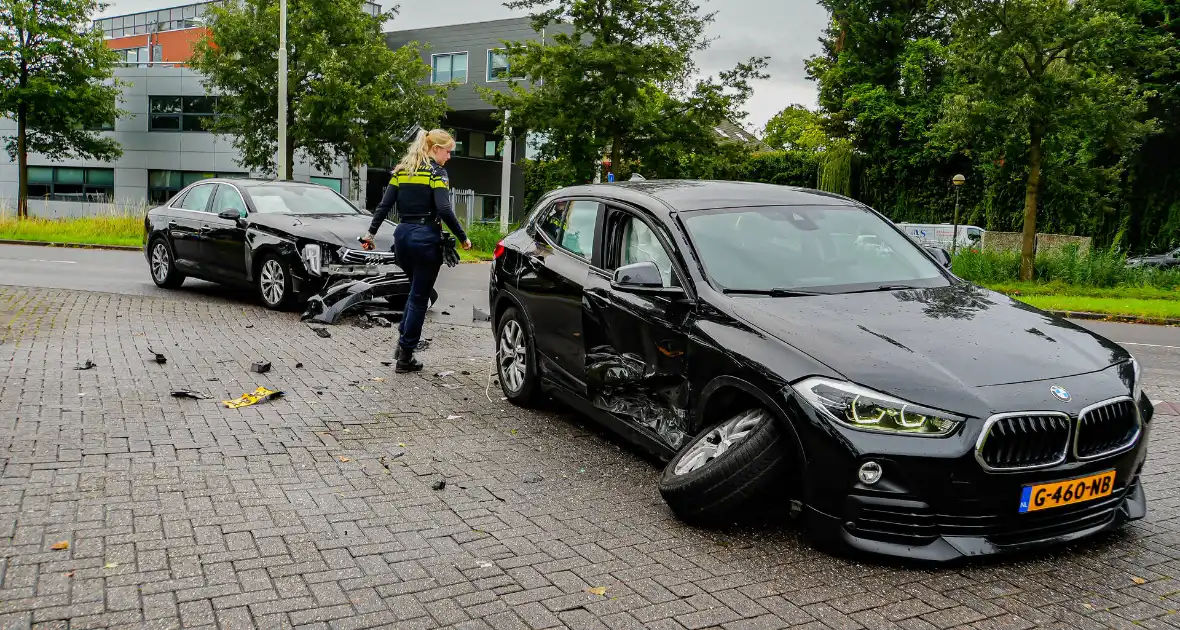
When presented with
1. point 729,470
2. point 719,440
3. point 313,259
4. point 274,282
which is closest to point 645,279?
point 719,440

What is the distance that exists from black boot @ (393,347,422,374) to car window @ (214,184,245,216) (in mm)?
5278

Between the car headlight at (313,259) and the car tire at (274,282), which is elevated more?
the car headlight at (313,259)

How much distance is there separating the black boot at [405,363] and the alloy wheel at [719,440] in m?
4.14

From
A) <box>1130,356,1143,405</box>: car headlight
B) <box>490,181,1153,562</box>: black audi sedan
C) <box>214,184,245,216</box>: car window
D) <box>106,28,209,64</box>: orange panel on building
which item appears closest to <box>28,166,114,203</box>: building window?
<box>106,28,209,64</box>: orange panel on building

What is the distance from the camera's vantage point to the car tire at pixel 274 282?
38.7ft

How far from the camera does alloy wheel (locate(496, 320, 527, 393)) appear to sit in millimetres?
6977

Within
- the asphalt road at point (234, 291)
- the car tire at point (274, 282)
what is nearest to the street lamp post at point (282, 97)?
the asphalt road at point (234, 291)

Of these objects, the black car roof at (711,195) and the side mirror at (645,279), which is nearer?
the side mirror at (645,279)

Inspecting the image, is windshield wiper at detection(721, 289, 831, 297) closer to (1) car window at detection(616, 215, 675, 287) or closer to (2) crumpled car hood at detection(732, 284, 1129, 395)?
(2) crumpled car hood at detection(732, 284, 1129, 395)

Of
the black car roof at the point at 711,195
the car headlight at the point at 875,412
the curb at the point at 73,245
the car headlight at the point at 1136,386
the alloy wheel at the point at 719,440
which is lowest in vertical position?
the curb at the point at 73,245

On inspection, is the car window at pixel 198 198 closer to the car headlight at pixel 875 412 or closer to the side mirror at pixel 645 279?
the side mirror at pixel 645 279

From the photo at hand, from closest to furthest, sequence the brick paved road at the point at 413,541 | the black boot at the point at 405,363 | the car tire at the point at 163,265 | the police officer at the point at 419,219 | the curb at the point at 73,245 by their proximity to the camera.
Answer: the brick paved road at the point at 413,541 → the police officer at the point at 419,219 → the black boot at the point at 405,363 → the car tire at the point at 163,265 → the curb at the point at 73,245

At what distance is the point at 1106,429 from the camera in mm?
4035

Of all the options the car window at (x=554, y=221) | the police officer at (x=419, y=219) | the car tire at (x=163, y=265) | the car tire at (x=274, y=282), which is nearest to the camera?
the car window at (x=554, y=221)
